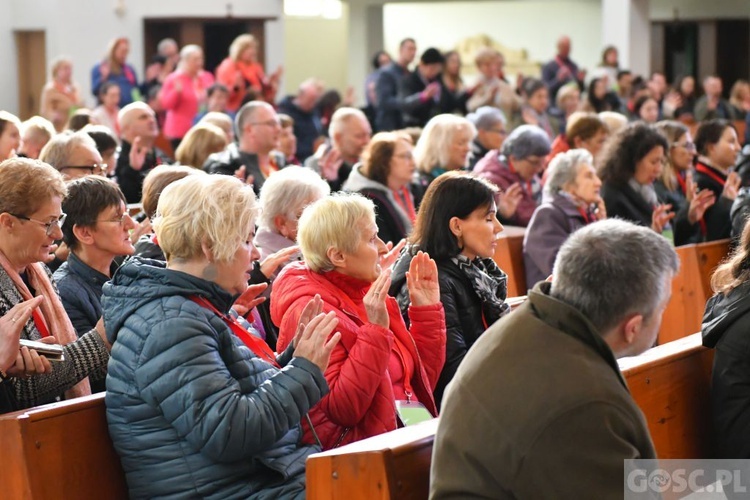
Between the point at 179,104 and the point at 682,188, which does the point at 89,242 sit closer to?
the point at 682,188

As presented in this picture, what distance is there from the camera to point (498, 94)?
1217 cm

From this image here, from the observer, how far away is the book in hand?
10.3 feet

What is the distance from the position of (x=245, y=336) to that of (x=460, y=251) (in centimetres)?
126

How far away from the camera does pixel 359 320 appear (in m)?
3.51

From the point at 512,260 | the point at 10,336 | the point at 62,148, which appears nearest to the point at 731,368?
the point at 10,336

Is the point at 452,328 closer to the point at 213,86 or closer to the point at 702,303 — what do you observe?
the point at 702,303

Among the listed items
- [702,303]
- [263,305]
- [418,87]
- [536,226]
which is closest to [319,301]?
[263,305]

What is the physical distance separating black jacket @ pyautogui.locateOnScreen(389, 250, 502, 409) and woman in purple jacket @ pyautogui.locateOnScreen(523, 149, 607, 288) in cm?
169

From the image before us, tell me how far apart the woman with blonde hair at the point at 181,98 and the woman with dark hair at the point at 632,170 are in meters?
6.30

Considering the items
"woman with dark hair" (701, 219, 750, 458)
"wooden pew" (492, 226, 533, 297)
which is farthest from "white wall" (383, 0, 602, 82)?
"woman with dark hair" (701, 219, 750, 458)

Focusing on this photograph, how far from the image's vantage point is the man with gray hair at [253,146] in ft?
23.7

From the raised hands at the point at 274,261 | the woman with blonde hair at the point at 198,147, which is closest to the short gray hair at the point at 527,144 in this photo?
the woman with blonde hair at the point at 198,147

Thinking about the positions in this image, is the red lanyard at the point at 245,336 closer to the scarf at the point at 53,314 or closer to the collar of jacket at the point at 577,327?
the scarf at the point at 53,314

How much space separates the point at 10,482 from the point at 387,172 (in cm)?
393
